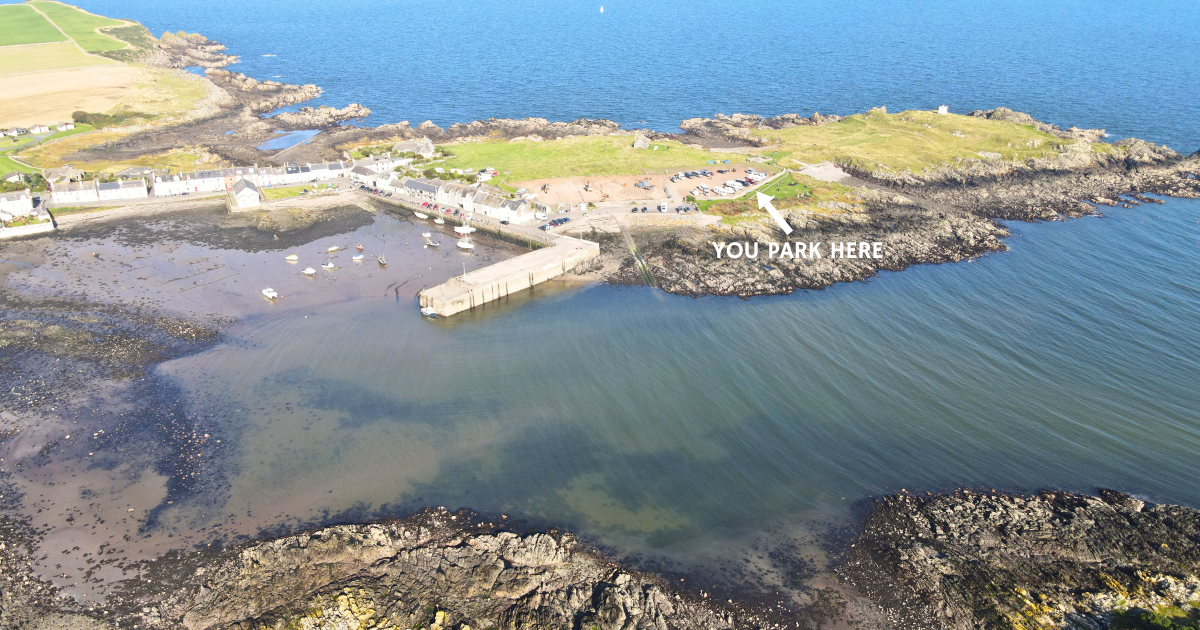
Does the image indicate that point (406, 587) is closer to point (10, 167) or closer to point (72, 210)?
point (72, 210)

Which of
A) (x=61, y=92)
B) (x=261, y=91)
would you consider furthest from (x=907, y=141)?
(x=61, y=92)

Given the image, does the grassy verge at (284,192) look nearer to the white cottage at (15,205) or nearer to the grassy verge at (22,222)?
the grassy verge at (22,222)

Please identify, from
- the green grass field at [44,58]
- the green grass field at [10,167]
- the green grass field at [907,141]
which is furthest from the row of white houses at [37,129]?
the green grass field at [907,141]

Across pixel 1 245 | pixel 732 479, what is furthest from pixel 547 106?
pixel 732 479

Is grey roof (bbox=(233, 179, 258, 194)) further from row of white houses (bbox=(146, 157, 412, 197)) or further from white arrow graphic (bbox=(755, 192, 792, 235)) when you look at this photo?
white arrow graphic (bbox=(755, 192, 792, 235))

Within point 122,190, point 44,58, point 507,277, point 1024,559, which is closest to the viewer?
point 1024,559

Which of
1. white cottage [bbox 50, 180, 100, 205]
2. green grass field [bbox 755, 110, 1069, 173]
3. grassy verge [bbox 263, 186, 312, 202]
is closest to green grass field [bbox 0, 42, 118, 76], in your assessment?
white cottage [bbox 50, 180, 100, 205]
